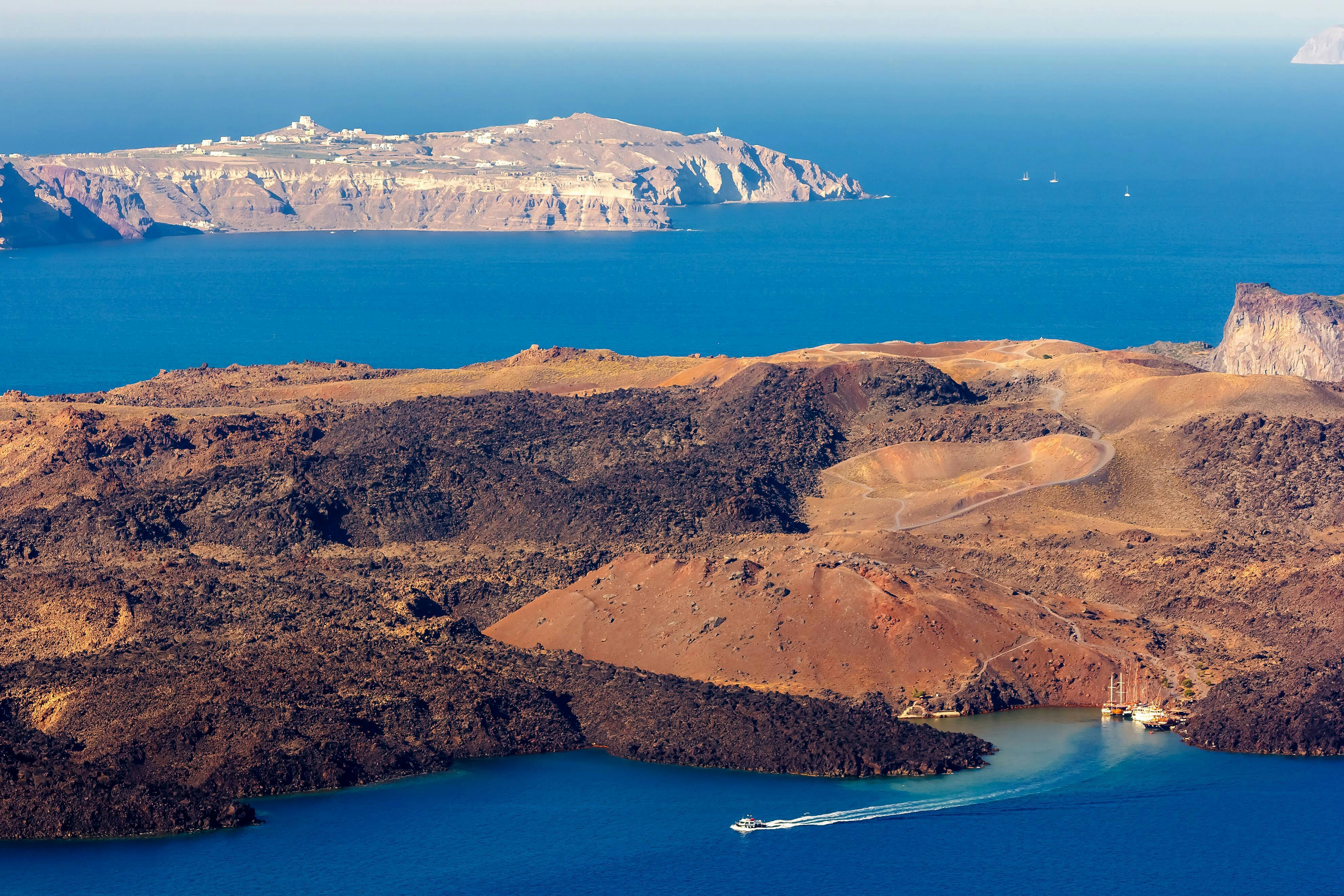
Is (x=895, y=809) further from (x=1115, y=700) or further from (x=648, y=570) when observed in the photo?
(x=648, y=570)

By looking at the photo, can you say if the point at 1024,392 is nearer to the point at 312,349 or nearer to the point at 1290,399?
the point at 1290,399

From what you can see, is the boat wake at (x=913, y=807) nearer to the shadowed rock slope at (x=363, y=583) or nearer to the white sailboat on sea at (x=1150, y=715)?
the shadowed rock slope at (x=363, y=583)

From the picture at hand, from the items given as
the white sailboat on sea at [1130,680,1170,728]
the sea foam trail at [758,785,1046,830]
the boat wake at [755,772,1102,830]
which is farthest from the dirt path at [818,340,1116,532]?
the sea foam trail at [758,785,1046,830]

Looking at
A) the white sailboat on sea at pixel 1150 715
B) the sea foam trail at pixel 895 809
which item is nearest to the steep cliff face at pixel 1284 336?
the white sailboat on sea at pixel 1150 715

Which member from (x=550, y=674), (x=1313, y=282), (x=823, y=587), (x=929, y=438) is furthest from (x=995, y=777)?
(x=1313, y=282)

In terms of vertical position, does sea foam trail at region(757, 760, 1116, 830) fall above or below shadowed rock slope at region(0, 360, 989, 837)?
below

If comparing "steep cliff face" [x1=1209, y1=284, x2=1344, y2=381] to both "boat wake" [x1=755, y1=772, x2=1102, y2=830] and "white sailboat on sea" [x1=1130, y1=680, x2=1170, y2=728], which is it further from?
"boat wake" [x1=755, y1=772, x2=1102, y2=830]
